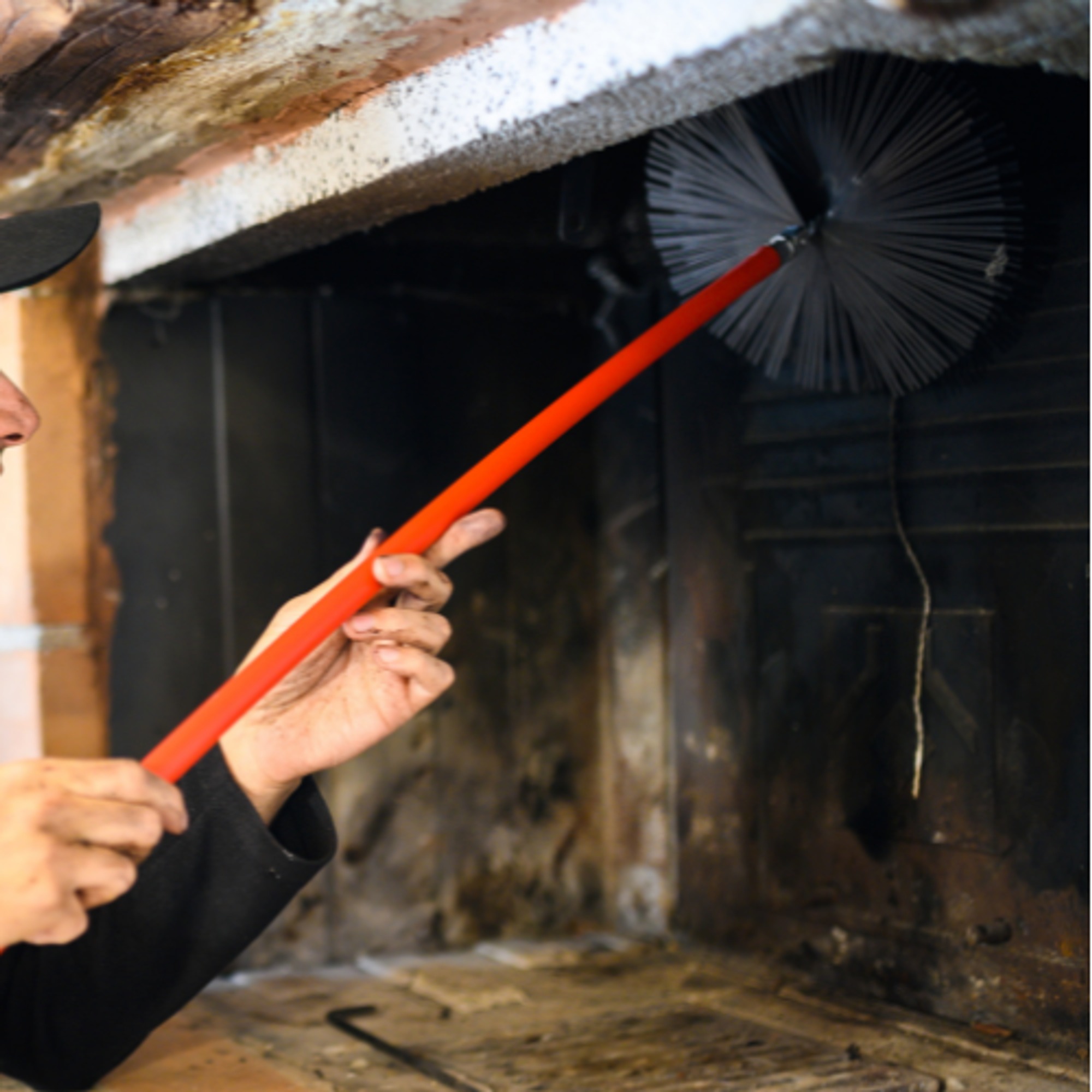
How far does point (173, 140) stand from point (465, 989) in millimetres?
1092

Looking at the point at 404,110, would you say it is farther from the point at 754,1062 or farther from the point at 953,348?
the point at 754,1062

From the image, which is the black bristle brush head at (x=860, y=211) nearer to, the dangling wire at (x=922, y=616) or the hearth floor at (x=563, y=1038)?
the dangling wire at (x=922, y=616)

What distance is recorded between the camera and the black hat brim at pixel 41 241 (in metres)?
1.07

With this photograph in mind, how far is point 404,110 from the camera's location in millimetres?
1181

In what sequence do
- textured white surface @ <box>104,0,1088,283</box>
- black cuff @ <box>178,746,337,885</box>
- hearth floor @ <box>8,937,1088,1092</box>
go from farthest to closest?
1. hearth floor @ <box>8,937,1088,1092</box>
2. black cuff @ <box>178,746,337,885</box>
3. textured white surface @ <box>104,0,1088,283</box>

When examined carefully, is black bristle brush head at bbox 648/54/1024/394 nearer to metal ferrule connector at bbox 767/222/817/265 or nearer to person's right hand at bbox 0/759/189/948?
metal ferrule connector at bbox 767/222/817/265

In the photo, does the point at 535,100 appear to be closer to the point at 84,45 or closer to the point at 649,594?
the point at 84,45

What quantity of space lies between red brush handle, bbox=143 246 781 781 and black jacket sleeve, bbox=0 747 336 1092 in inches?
10.0

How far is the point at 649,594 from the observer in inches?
77.3

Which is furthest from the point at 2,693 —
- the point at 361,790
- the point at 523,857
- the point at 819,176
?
the point at 819,176

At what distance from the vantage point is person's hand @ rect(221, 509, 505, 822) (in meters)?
1.03

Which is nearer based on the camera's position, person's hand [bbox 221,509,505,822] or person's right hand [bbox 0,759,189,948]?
person's right hand [bbox 0,759,189,948]

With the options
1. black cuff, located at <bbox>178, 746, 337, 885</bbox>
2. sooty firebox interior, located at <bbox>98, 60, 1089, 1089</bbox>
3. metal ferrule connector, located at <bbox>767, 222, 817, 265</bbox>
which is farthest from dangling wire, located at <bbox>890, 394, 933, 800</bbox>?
black cuff, located at <bbox>178, 746, 337, 885</bbox>

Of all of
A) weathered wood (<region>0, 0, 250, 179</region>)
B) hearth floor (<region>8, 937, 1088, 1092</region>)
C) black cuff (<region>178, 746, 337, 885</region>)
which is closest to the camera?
weathered wood (<region>0, 0, 250, 179</region>)
